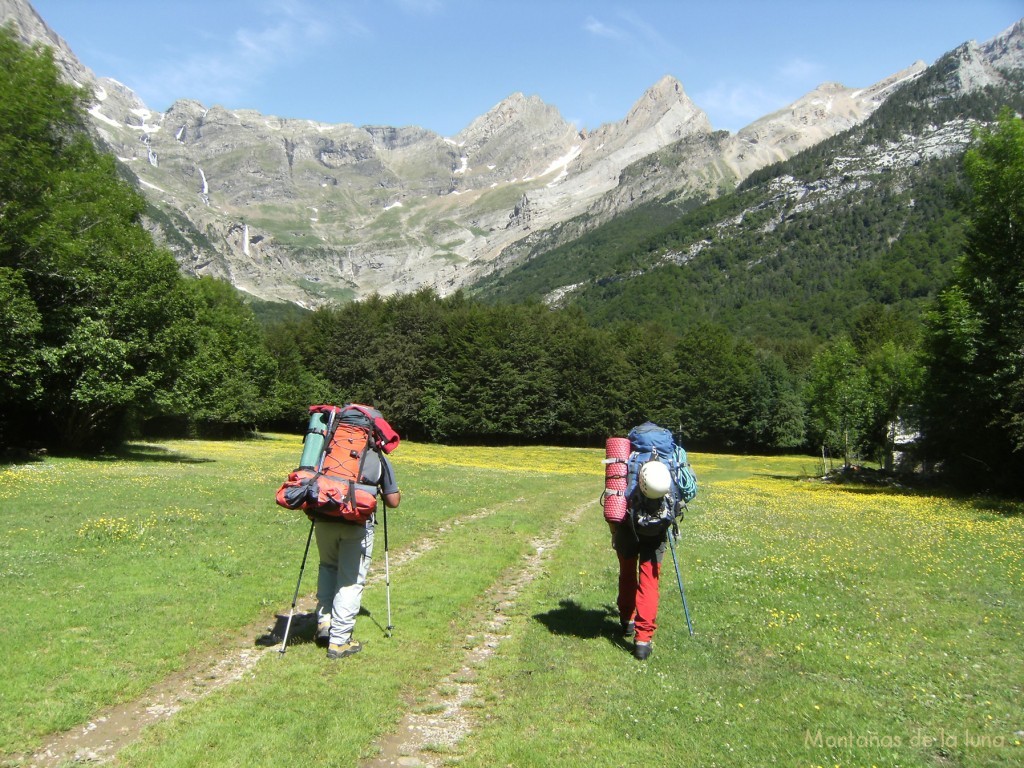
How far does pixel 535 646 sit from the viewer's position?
898cm

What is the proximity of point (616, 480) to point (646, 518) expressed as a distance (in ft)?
2.30

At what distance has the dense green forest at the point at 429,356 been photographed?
29922mm

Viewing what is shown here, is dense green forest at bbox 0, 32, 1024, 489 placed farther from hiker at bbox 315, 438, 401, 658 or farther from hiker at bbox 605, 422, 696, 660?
hiker at bbox 605, 422, 696, 660

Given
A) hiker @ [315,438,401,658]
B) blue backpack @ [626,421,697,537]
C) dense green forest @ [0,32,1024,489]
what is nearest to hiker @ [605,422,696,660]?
blue backpack @ [626,421,697,537]

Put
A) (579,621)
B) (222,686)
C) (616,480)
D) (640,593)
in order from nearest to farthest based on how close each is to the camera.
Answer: (222,686), (640,593), (616,480), (579,621)

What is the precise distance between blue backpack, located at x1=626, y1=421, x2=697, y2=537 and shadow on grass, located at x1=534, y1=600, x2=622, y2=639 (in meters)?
2.08

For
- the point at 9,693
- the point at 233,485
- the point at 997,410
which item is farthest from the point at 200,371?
the point at 997,410

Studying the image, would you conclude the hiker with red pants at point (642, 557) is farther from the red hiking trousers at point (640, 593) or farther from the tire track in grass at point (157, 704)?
the tire track in grass at point (157, 704)

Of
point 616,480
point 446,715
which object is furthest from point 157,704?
point 616,480

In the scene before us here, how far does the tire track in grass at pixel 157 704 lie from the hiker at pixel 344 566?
839 mm

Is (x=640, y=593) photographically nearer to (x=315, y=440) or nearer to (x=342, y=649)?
(x=342, y=649)

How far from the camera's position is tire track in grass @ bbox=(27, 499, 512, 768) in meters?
5.70

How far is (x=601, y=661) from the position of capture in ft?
27.6

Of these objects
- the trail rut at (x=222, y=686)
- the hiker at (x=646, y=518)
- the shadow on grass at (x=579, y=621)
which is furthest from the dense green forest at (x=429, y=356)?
the hiker at (x=646, y=518)
